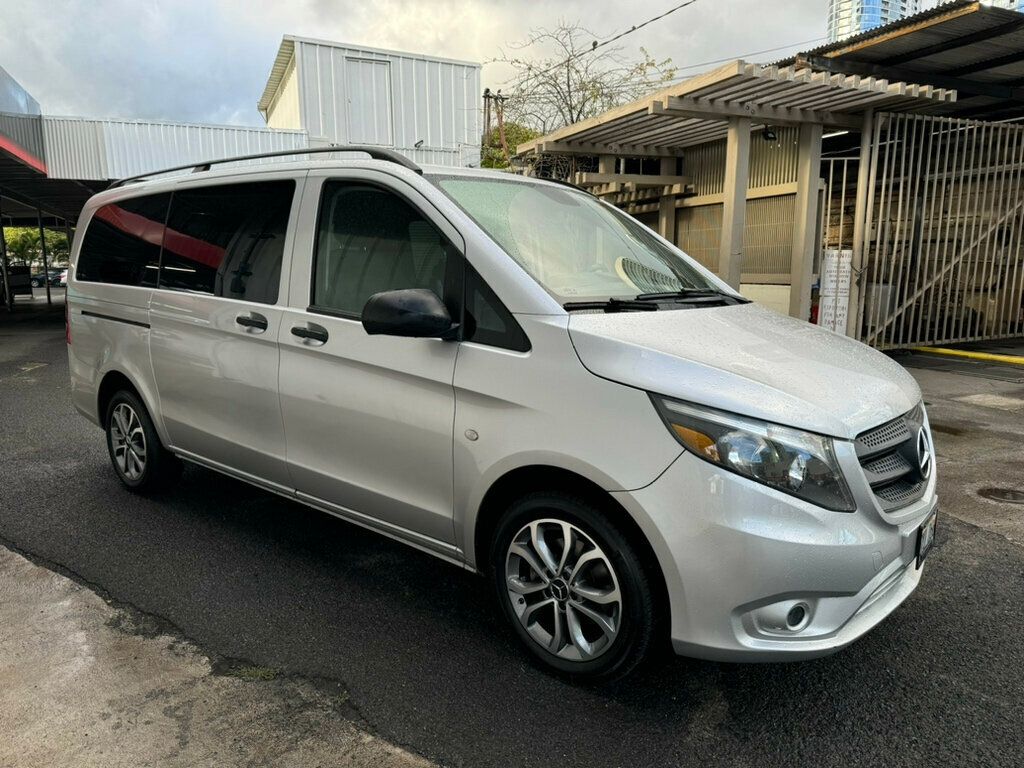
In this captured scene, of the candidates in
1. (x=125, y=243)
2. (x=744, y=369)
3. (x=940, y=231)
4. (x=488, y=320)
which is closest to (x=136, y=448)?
(x=125, y=243)

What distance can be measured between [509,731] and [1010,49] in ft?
32.2

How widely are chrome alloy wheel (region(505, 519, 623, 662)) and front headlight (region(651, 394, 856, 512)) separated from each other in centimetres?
54

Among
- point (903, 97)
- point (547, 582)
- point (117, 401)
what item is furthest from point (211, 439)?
point (903, 97)

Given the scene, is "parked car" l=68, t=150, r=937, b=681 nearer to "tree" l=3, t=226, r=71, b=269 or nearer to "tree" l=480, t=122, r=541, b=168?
"tree" l=480, t=122, r=541, b=168

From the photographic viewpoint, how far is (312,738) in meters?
2.34

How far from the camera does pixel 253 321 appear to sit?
11.3 feet

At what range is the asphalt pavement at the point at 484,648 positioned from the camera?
231cm

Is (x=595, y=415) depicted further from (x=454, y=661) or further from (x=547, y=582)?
(x=454, y=661)

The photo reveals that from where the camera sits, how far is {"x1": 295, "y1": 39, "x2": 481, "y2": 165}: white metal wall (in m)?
18.6

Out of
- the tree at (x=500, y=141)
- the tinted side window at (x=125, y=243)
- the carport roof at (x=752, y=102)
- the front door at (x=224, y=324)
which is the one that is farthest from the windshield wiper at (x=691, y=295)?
the tree at (x=500, y=141)

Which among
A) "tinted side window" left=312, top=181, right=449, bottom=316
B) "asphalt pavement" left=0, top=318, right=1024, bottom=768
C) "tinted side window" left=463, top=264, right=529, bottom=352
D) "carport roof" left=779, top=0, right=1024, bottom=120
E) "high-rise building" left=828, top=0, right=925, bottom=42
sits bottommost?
"asphalt pavement" left=0, top=318, right=1024, bottom=768

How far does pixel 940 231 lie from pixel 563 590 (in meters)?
9.83

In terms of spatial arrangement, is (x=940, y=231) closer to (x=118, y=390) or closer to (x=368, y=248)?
(x=368, y=248)

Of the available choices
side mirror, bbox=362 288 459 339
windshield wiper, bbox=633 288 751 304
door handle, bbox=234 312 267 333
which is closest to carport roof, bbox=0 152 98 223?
door handle, bbox=234 312 267 333
